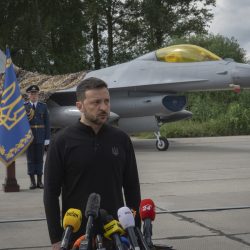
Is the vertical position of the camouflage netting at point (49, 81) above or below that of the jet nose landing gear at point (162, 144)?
above

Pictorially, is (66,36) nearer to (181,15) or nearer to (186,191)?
(181,15)

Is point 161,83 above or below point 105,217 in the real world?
above

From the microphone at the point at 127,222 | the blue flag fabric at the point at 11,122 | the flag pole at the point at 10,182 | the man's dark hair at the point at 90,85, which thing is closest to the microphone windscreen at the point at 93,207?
the microphone at the point at 127,222

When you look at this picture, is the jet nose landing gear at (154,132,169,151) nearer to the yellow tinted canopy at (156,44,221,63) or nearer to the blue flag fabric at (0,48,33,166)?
the yellow tinted canopy at (156,44,221,63)

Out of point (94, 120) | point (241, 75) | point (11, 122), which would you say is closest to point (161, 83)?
point (241, 75)

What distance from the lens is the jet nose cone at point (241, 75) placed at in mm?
15055

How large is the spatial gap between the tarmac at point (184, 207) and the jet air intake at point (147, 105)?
9.98ft

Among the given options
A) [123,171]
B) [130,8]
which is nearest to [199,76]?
[123,171]

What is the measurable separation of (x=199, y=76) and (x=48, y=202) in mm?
12806

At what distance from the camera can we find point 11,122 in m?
8.50

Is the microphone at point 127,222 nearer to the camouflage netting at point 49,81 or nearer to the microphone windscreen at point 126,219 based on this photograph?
the microphone windscreen at point 126,219

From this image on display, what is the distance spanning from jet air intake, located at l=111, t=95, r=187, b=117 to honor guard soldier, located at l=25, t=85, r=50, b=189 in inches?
257

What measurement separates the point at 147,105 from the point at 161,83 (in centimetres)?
77

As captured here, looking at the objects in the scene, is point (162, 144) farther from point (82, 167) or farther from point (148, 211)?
point (148, 211)
